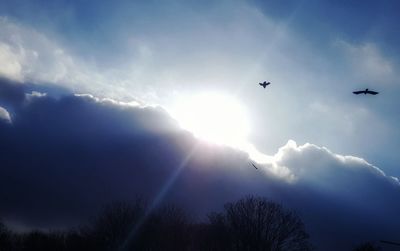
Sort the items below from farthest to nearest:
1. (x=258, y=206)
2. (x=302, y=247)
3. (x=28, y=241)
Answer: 1. (x=28, y=241)
2. (x=258, y=206)
3. (x=302, y=247)

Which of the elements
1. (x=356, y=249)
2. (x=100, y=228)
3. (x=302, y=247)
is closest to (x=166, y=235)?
(x=100, y=228)

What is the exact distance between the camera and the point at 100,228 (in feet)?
223

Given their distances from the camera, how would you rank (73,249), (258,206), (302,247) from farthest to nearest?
(73,249), (258,206), (302,247)

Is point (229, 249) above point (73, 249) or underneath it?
above

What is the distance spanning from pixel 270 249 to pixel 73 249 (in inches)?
1697

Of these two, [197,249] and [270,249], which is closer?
[270,249]

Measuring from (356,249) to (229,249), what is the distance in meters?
23.7

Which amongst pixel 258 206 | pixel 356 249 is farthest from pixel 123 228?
pixel 356 249

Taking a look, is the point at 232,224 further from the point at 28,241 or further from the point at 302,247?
the point at 28,241

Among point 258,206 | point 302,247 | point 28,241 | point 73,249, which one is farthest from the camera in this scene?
point 28,241

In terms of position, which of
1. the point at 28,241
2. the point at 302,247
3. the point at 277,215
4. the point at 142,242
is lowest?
the point at 28,241

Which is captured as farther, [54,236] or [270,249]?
[54,236]

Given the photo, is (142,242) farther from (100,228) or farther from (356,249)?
(356,249)

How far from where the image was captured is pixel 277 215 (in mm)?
63344
